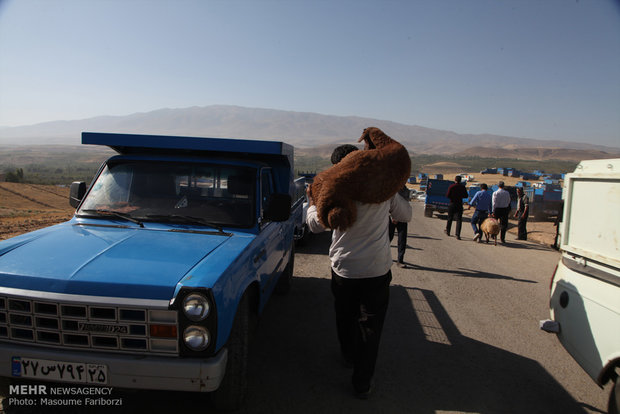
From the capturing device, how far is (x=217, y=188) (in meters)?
3.95

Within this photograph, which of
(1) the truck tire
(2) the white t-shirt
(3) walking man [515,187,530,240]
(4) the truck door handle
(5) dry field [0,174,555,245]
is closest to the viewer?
(2) the white t-shirt

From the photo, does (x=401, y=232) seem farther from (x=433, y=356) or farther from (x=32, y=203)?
(x=32, y=203)

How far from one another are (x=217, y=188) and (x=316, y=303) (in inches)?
97.4

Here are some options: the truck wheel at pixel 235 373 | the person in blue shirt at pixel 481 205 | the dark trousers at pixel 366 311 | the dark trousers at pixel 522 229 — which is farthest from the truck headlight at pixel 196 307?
the dark trousers at pixel 522 229

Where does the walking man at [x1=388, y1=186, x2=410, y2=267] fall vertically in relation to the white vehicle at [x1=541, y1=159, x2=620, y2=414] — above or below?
below

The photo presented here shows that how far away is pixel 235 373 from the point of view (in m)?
2.78

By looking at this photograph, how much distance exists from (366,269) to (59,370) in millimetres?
2192

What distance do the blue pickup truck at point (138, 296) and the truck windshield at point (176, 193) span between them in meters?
0.02

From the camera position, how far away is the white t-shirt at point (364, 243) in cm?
304

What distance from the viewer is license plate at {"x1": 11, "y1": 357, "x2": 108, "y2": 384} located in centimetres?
231

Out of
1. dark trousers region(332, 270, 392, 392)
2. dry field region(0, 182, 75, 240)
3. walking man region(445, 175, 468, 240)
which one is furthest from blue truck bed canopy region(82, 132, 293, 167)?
dry field region(0, 182, 75, 240)

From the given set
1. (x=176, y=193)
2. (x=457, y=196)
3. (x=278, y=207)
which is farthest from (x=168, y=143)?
(x=457, y=196)

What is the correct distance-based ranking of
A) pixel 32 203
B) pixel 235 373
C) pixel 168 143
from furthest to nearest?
pixel 32 203 → pixel 168 143 → pixel 235 373

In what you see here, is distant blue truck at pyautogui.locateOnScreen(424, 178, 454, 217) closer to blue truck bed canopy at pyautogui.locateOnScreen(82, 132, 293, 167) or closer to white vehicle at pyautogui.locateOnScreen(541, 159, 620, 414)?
white vehicle at pyautogui.locateOnScreen(541, 159, 620, 414)
